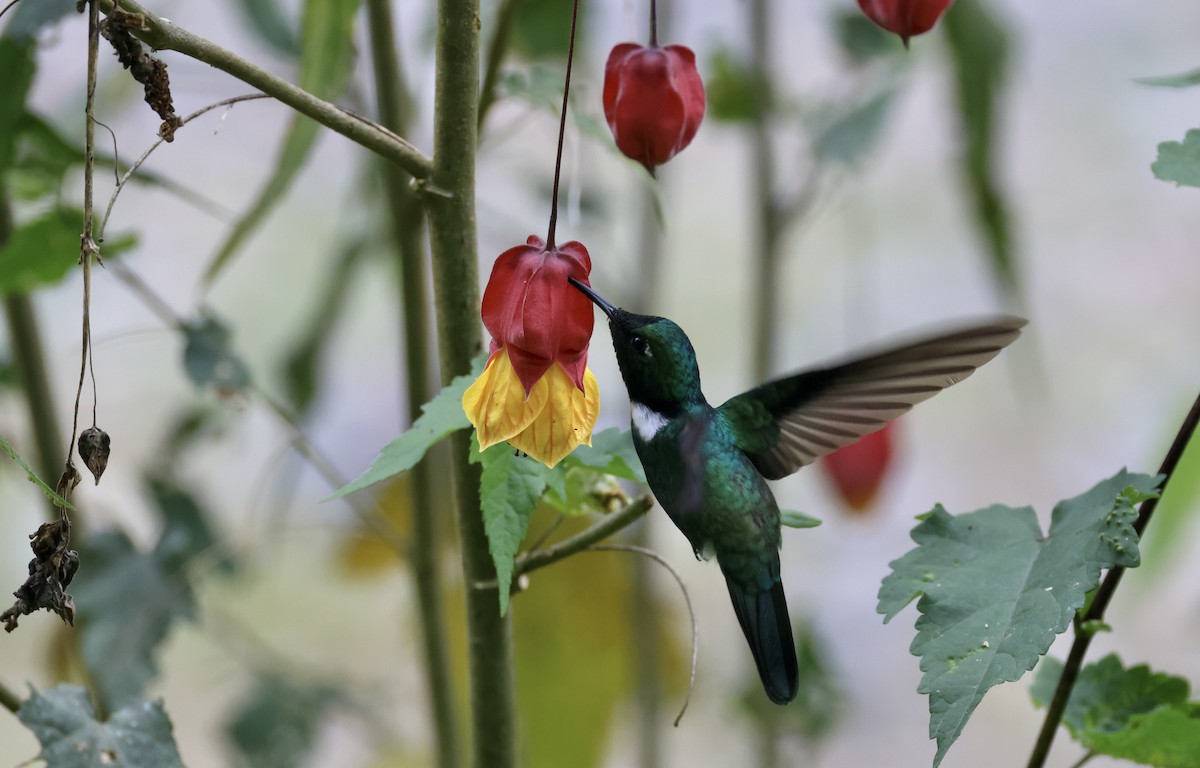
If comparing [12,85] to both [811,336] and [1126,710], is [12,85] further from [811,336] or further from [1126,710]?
[811,336]

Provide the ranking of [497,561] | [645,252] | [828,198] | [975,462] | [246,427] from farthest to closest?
[975,462] → [246,427] → [645,252] → [828,198] → [497,561]

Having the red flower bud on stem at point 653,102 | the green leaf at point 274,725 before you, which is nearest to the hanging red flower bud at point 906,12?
the red flower bud on stem at point 653,102

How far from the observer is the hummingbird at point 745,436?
47 centimetres

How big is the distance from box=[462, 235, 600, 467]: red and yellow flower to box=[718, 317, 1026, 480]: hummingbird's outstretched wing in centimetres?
10

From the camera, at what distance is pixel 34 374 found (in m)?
0.75

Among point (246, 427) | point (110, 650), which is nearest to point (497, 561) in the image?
point (110, 650)

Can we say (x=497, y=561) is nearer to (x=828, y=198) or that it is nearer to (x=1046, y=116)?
(x=828, y=198)

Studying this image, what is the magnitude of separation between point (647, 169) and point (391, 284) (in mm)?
844

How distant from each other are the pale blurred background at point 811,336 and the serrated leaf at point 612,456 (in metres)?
1.02

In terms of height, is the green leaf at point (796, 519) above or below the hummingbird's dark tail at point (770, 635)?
above

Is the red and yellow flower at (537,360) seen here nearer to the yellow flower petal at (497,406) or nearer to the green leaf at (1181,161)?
the yellow flower petal at (497,406)

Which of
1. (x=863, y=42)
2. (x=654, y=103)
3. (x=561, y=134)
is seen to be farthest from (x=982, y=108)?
(x=561, y=134)

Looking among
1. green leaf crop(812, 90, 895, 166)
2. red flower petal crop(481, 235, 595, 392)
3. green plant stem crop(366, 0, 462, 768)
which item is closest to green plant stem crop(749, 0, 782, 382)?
green leaf crop(812, 90, 895, 166)

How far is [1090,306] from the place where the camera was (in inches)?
82.1
